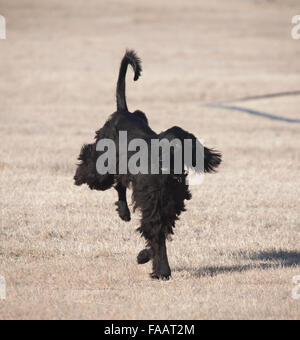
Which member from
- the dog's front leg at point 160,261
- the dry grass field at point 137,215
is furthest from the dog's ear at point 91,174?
the dog's front leg at point 160,261

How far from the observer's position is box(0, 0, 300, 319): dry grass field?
19.6 ft

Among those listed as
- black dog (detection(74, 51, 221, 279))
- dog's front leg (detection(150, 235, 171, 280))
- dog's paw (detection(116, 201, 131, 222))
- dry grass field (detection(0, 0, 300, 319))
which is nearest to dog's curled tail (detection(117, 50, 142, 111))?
black dog (detection(74, 51, 221, 279))

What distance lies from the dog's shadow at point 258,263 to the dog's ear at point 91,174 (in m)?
1.15

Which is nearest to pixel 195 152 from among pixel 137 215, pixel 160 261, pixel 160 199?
pixel 160 199

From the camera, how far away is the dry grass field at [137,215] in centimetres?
597

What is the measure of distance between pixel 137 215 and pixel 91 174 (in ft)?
3.39

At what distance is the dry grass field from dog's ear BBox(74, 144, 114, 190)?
687 mm

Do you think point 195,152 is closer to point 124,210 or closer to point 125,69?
point 124,210

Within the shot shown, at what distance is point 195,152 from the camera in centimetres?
625

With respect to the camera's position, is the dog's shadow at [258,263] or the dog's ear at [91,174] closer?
the dog's shadow at [258,263]

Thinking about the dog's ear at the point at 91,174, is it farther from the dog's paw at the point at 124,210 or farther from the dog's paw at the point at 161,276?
the dog's paw at the point at 161,276

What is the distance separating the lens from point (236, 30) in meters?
42.6

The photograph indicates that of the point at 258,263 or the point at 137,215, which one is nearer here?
the point at 258,263

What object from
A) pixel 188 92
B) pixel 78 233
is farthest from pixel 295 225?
pixel 188 92
